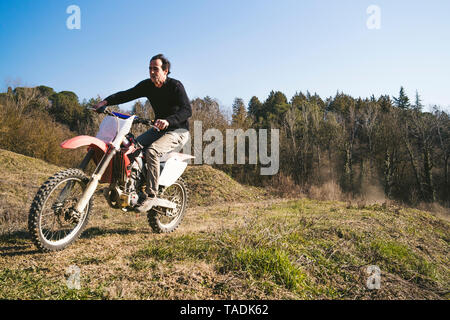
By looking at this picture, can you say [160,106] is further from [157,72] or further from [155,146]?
[155,146]

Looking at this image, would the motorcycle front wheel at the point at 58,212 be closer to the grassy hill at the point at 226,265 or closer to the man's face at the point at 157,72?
the grassy hill at the point at 226,265

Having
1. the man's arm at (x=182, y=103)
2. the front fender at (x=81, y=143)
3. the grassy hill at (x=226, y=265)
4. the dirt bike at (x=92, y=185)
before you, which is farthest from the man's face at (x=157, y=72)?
the grassy hill at (x=226, y=265)

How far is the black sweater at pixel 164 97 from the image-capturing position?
13.4 feet

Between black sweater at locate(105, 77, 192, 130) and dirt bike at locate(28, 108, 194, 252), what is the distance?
1.91 ft

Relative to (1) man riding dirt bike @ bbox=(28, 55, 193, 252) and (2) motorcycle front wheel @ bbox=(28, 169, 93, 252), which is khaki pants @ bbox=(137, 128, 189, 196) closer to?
(1) man riding dirt bike @ bbox=(28, 55, 193, 252)

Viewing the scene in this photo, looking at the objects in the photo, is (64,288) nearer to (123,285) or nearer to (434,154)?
(123,285)

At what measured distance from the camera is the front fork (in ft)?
9.80

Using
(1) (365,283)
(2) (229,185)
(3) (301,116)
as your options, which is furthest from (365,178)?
(1) (365,283)

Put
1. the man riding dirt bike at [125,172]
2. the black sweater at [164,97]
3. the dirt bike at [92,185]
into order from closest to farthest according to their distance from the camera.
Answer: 1. the dirt bike at [92,185]
2. the man riding dirt bike at [125,172]
3. the black sweater at [164,97]

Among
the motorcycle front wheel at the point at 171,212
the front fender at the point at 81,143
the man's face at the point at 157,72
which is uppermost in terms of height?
the man's face at the point at 157,72

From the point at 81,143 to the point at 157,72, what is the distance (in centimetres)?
161

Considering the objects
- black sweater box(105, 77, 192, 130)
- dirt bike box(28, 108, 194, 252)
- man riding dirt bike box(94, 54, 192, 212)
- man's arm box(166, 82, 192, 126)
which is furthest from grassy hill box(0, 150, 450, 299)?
black sweater box(105, 77, 192, 130)

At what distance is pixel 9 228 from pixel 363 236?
18.8ft

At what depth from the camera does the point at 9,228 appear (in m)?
4.05
